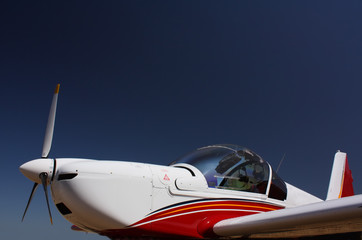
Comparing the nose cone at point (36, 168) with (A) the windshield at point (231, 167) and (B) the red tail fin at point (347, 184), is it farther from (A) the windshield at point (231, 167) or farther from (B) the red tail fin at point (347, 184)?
(B) the red tail fin at point (347, 184)

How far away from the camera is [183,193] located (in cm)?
485

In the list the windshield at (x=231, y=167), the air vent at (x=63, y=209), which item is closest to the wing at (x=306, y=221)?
the windshield at (x=231, y=167)

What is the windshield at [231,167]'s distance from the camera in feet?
17.4

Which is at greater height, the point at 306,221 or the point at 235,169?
the point at 235,169

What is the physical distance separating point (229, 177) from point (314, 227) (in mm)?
1688

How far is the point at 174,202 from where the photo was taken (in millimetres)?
4750

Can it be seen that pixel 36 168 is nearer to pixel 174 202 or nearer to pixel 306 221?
pixel 174 202

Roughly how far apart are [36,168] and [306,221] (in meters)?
4.22

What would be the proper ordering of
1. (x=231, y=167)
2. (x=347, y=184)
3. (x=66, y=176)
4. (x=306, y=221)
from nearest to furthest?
(x=306, y=221), (x=66, y=176), (x=231, y=167), (x=347, y=184)

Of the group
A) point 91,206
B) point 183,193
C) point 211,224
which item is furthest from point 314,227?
point 91,206

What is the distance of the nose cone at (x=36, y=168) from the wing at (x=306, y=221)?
2.96m

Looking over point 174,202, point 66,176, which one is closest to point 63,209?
point 66,176

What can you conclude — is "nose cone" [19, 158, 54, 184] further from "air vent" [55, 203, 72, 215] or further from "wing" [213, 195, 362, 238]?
"wing" [213, 195, 362, 238]

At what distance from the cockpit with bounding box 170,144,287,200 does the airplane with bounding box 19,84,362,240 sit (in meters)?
0.02
